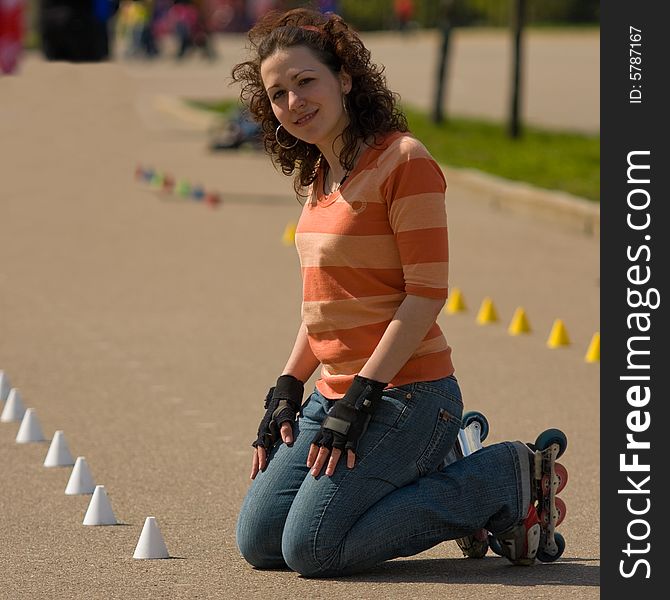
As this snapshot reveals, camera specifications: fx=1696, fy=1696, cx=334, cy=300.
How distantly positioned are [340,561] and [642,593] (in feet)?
3.61

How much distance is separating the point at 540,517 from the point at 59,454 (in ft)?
7.69

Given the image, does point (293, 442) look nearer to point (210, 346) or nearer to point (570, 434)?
point (570, 434)

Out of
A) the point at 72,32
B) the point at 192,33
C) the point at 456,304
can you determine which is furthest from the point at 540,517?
the point at 192,33

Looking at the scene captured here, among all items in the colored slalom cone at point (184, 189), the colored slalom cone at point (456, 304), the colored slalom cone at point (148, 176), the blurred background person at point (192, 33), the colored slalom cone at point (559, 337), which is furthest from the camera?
the blurred background person at point (192, 33)

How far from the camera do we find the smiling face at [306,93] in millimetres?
5199

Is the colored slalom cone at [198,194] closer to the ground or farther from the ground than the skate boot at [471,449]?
farther from the ground

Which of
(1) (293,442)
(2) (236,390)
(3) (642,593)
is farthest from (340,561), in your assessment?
(2) (236,390)

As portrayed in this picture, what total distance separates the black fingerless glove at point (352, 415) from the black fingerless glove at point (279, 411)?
370 mm

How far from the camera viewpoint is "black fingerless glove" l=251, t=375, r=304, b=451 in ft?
17.5

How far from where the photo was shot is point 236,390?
27.5 feet

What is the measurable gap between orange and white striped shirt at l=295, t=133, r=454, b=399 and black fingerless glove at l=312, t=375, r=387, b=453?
0.51 ft

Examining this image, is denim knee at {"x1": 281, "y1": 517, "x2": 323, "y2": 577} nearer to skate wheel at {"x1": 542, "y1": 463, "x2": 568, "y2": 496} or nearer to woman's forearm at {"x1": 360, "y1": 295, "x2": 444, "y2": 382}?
woman's forearm at {"x1": 360, "y1": 295, "x2": 444, "y2": 382}

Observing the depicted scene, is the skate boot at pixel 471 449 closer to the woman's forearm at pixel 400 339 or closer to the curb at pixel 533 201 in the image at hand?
the woman's forearm at pixel 400 339

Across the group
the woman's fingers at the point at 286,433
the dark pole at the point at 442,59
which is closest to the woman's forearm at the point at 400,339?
the woman's fingers at the point at 286,433
